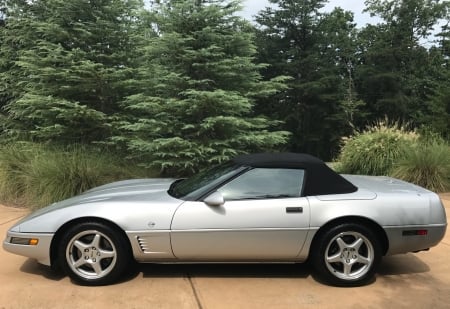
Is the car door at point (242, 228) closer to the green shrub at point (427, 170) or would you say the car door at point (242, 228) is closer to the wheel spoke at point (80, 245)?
the wheel spoke at point (80, 245)

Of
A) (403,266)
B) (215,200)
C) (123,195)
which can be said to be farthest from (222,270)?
(403,266)

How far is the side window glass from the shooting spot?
14.7 ft

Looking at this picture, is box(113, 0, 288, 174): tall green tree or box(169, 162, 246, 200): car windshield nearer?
box(169, 162, 246, 200): car windshield

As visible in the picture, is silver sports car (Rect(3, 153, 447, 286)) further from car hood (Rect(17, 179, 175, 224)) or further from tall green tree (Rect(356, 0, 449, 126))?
tall green tree (Rect(356, 0, 449, 126))

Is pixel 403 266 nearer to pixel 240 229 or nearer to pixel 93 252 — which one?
pixel 240 229

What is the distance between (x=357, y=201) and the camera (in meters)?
4.47

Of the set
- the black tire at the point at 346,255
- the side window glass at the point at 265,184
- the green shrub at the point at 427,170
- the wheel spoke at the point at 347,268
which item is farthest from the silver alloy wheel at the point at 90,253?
the green shrub at the point at 427,170

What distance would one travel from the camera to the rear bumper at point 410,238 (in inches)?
175

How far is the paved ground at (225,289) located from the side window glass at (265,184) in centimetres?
83

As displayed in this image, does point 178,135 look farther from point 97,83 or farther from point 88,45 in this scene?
point 88,45

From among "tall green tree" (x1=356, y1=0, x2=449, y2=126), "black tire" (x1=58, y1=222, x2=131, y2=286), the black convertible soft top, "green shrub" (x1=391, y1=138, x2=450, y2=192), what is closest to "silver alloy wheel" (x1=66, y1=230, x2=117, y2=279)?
"black tire" (x1=58, y1=222, x2=131, y2=286)

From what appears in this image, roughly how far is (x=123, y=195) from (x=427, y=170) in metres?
7.43

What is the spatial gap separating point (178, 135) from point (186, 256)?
564cm

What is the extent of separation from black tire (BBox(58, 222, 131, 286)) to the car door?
518 millimetres
